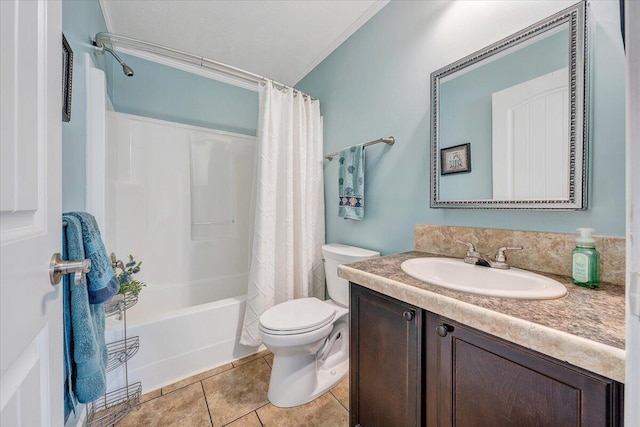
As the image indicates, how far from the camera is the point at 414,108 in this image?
4.54ft

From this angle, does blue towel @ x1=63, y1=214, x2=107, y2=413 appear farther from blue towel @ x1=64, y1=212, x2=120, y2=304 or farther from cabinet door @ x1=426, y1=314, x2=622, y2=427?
cabinet door @ x1=426, y1=314, x2=622, y2=427

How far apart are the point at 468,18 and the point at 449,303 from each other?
1.31m

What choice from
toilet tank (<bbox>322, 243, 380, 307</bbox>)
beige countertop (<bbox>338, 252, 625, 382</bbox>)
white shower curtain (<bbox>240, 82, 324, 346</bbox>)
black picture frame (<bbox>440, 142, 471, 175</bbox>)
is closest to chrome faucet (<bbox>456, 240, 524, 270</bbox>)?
beige countertop (<bbox>338, 252, 625, 382</bbox>)

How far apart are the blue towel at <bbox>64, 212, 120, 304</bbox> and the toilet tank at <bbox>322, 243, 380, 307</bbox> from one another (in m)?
1.14

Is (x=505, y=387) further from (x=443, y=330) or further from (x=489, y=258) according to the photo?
(x=489, y=258)

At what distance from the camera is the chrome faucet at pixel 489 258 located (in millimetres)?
964

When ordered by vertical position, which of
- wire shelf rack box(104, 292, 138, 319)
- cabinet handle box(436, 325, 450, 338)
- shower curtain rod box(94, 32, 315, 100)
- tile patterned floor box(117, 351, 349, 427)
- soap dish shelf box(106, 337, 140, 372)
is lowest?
tile patterned floor box(117, 351, 349, 427)

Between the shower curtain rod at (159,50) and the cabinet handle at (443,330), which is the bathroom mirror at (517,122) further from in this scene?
the shower curtain rod at (159,50)

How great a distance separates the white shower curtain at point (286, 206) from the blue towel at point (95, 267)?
0.90m

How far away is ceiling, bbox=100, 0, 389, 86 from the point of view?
1.56 metres

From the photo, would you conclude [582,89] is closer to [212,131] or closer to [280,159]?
[280,159]
